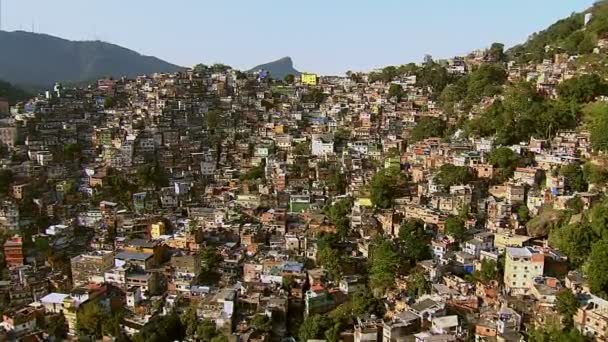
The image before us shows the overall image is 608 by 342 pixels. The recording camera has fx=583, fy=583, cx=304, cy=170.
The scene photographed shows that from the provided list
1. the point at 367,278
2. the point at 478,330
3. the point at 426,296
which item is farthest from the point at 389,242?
the point at 478,330

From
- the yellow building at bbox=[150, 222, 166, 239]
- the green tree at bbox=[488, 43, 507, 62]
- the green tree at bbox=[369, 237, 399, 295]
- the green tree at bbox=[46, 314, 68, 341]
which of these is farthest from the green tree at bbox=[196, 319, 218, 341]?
the green tree at bbox=[488, 43, 507, 62]

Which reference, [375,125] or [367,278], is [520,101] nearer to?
[375,125]

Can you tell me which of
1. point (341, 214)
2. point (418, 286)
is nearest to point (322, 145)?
point (341, 214)

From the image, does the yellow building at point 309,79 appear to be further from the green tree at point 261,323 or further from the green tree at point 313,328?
the green tree at point 313,328

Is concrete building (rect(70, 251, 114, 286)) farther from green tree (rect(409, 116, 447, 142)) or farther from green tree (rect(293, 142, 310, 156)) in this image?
green tree (rect(409, 116, 447, 142))

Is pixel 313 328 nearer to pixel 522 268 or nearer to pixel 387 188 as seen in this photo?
pixel 522 268

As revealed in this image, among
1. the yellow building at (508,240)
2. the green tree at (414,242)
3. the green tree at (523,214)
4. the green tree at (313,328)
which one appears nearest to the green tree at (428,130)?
the green tree at (523,214)

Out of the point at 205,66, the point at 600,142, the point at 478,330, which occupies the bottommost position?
the point at 478,330
